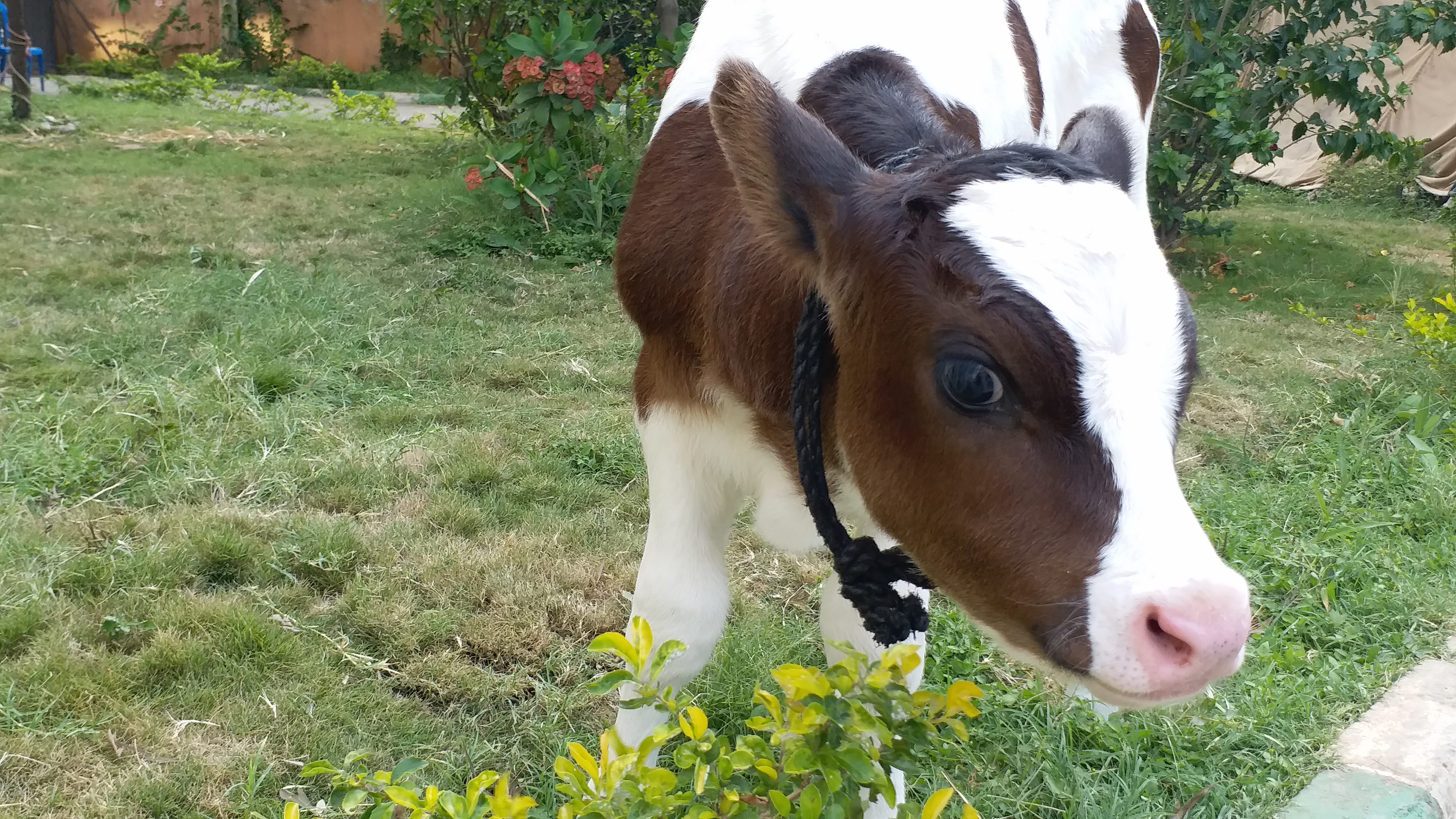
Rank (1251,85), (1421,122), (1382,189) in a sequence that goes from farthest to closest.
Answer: (1421,122)
(1382,189)
(1251,85)

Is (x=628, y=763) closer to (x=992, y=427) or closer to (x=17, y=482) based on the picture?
(x=992, y=427)

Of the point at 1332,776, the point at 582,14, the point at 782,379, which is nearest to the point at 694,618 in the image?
the point at 782,379

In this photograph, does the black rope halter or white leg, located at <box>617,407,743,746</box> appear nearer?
the black rope halter

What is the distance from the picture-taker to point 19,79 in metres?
9.34

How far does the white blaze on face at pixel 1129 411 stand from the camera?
108cm

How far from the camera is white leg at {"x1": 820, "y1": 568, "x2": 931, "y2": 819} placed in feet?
6.36

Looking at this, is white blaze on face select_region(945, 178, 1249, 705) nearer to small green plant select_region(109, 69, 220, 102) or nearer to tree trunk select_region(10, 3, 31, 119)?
tree trunk select_region(10, 3, 31, 119)

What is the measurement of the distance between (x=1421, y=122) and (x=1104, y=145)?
1162cm

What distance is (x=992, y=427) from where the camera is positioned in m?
1.24

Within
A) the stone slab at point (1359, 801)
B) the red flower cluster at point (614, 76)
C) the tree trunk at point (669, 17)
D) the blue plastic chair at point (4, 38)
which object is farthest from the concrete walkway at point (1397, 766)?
the blue plastic chair at point (4, 38)

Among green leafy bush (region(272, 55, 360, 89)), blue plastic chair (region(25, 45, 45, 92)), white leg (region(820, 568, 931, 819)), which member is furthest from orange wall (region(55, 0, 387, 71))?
white leg (region(820, 568, 931, 819))

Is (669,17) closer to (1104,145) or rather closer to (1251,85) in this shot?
(1251,85)

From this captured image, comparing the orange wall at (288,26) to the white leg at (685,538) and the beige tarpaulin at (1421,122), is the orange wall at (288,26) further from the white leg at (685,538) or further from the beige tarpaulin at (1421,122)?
the white leg at (685,538)

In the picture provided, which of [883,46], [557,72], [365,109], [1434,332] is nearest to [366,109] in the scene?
[365,109]
